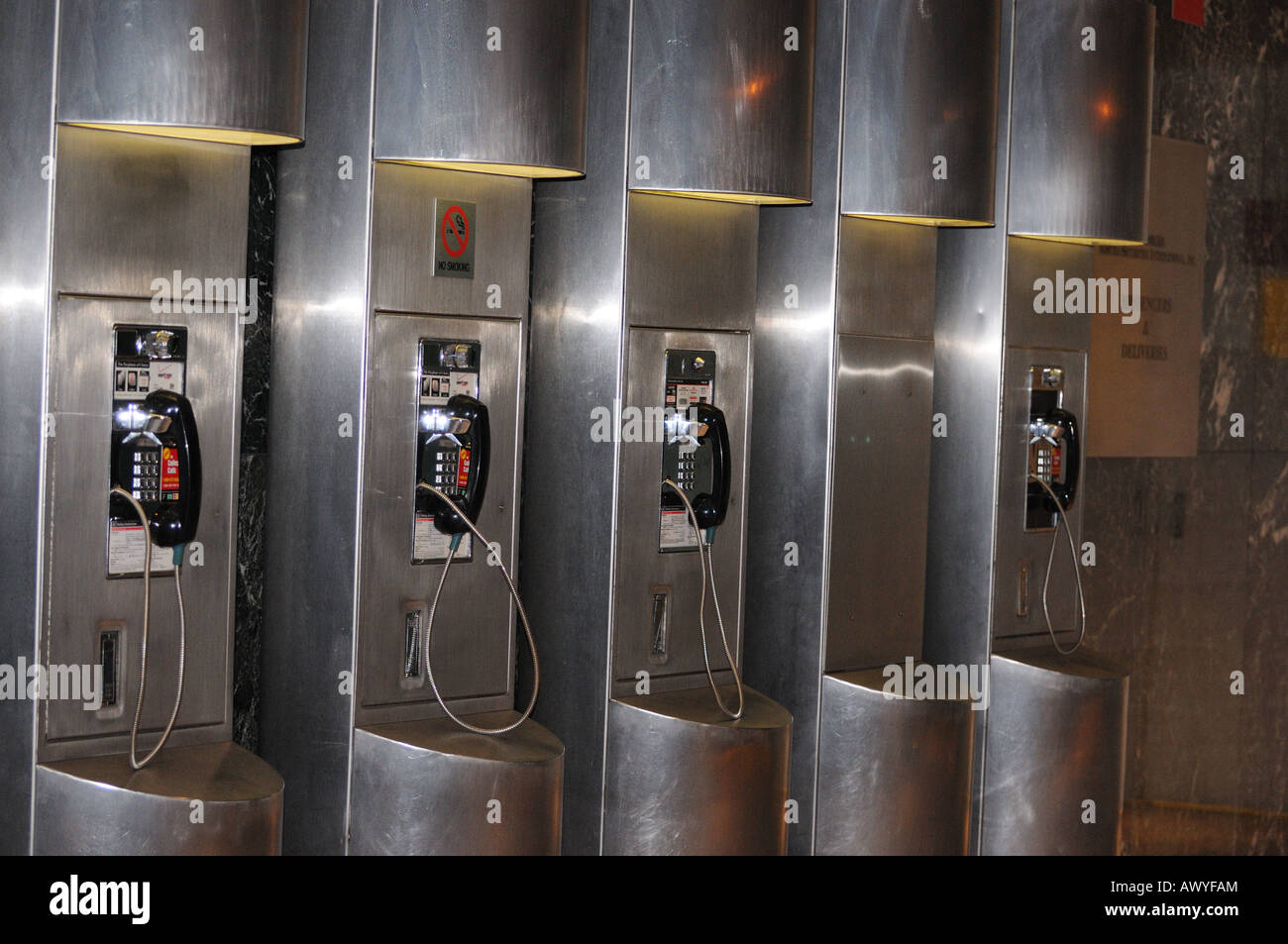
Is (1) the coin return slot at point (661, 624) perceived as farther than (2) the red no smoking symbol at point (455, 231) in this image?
Yes

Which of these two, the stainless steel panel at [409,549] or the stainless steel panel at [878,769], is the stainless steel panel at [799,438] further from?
the stainless steel panel at [409,549]

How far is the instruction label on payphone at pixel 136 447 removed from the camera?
322 cm

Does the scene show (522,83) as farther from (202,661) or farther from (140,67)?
(202,661)

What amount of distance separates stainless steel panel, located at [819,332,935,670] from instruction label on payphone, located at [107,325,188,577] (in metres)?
1.95

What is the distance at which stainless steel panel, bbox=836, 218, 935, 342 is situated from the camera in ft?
14.4

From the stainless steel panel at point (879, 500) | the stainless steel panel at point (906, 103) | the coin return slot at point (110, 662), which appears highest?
the stainless steel panel at point (906, 103)

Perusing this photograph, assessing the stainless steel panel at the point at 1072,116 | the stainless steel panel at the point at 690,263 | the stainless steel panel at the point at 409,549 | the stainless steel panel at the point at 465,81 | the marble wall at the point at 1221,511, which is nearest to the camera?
the stainless steel panel at the point at 465,81

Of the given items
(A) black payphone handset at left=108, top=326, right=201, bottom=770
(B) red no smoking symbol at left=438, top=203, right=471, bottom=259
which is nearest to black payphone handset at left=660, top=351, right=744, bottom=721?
(B) red no smoking symbol at left=438, top=203, right=471, bottom=259

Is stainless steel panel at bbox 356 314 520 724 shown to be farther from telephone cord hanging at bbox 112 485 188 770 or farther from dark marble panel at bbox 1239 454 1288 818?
dark marble panel at bbox 1239 454 1288 818

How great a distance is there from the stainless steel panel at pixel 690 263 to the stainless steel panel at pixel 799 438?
25cm

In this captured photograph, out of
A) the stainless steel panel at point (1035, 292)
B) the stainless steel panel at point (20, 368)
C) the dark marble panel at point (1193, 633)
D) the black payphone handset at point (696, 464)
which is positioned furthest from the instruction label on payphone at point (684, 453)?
the dark marble panel at point (1193, 633)

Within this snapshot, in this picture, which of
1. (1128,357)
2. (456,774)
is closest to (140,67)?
(456,774)

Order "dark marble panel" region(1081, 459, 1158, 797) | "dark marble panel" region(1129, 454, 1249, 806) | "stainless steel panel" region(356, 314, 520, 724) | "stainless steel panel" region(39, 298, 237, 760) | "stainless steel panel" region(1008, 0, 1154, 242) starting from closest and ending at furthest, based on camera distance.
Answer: "stainless steel panel" region(39, 298, 237, 760) < "stainless steel panel" region(356, 314, 520, 724) < "stainless steel panel" region(1008, 0, 1154, 242) < "dark marble panel" region(1081, 459, 1158, 797) < "dark marble panel" region(1129, 454, 1249, 806)

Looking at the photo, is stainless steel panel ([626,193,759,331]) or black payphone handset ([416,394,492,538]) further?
stainless steel panel ([626,193,759,331])
